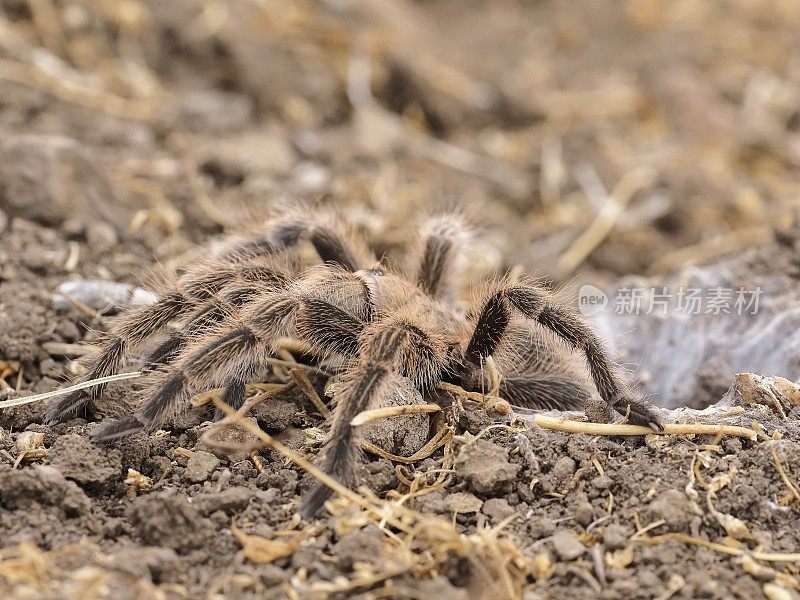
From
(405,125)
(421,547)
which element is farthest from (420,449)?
(405,125)

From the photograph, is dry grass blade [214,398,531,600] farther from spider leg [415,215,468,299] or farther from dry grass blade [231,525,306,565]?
spider leg [415,215,468,299]

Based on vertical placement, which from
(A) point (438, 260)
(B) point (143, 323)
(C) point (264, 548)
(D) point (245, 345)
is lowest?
(C) point (264, 548)

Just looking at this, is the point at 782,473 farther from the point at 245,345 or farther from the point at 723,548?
the point at 245,345

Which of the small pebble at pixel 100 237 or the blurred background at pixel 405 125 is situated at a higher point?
the blurred background at pixel 405 125

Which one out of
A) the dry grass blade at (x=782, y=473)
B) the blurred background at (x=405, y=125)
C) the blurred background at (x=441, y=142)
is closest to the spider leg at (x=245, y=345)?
the blurred background at (x=441, y=142)

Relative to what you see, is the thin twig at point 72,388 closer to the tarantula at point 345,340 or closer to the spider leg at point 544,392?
the tarantula at point 345,340

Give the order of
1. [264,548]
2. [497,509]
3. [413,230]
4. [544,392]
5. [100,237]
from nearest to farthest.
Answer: [264,548] → [497,509] → [544,392] → [100,237] → [413,230]
